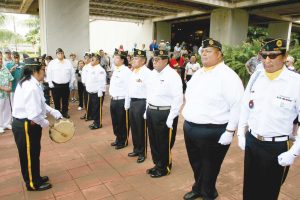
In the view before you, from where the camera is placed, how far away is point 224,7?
16.0 metres

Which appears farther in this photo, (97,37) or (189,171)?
(97,37)

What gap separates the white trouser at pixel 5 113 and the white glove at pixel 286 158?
20.5 feet

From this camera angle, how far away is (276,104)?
243 cm

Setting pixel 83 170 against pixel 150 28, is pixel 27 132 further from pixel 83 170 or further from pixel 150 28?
pixel 150 28

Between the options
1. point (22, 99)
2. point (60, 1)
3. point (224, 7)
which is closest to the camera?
point (22, 99)

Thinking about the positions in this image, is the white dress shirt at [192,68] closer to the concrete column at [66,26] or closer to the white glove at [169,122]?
the concrete column at [66,26]

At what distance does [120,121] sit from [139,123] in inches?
33.3

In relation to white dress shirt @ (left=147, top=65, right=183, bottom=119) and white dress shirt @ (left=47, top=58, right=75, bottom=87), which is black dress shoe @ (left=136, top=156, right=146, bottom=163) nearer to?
white dress shirt @ (left=147, top=65, right=183, bottom=119)

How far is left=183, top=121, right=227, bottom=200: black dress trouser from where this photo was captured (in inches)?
119

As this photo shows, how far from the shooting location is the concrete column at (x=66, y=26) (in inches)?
376

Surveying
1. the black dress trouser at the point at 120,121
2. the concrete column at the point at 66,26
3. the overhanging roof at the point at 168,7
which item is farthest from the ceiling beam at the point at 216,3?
the black dress trouser at the point at 120,121

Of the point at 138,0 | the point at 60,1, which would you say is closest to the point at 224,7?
the point at 138,0

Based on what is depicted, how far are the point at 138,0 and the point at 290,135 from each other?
12.6m

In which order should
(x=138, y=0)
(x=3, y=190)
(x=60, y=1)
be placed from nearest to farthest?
(x=3, y=190)
(x=60, y=1)
(x=138, y=0)
